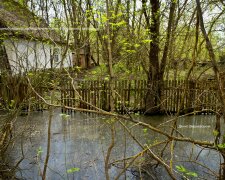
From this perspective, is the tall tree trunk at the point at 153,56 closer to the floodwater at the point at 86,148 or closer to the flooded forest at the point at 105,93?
the flooded forest at the point at 105,93

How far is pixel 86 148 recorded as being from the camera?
17.7ft

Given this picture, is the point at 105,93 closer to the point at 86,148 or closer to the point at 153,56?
the point at 153,56

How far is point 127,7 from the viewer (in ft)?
27.8

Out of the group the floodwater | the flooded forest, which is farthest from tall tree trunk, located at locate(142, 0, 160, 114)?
the floodwater

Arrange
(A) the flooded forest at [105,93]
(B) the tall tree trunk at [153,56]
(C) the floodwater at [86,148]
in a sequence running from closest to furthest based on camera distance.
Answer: (C) the floodwater at [86,148] → (A) the flooded forest at [105,93] → (B) the tall tree trunk at [153,56]

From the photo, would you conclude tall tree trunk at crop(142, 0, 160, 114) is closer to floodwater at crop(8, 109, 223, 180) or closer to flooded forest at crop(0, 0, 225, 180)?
flooded forest at crop(0, 0, 225, 180)

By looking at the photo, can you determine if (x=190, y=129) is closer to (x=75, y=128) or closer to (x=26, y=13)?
(x=75, y=128)

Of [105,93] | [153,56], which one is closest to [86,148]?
[105,93]

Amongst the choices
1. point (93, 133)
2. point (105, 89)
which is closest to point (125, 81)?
point (105, 89)

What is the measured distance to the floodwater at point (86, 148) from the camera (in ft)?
13.9

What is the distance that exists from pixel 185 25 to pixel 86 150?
20.2ft

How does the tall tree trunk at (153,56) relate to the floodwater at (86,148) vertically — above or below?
above

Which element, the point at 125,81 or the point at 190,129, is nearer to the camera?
the point at 190,129

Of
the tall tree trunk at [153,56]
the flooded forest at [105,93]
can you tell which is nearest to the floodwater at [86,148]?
the flooded forest at [105,93]
